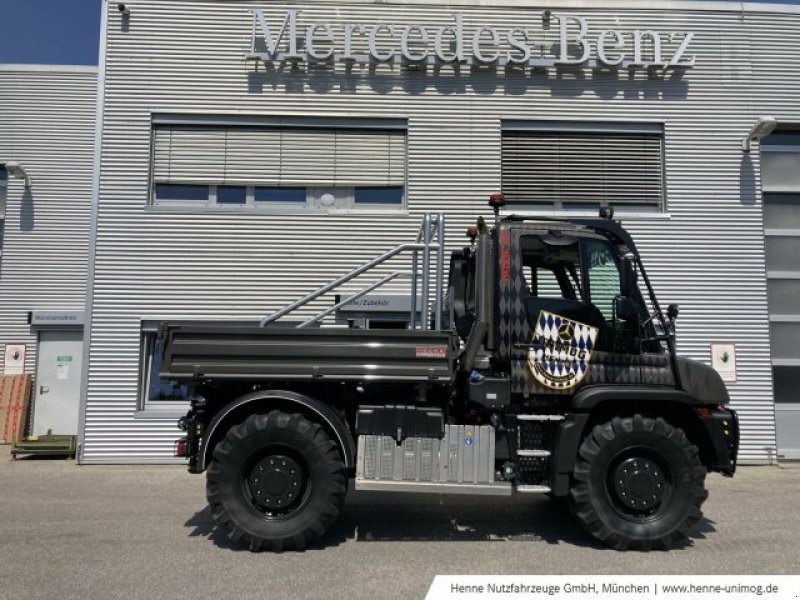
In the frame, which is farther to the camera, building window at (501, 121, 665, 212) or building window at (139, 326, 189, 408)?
building window at (501, 121, 665, 212)

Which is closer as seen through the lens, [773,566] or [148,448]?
[773,566]

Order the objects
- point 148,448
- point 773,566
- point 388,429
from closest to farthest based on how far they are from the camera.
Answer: point 773,566
point 388,429
point 148,448

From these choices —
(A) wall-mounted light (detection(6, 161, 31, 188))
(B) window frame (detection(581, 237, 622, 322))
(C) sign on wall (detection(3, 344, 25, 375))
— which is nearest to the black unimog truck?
(B) window frame (detection(581, 237, 622, 322))

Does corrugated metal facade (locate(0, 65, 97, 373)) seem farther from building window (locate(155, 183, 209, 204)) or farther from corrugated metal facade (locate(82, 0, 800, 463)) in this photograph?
building window (locate(155, 183, 209, 204))

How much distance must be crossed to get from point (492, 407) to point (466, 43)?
716cm

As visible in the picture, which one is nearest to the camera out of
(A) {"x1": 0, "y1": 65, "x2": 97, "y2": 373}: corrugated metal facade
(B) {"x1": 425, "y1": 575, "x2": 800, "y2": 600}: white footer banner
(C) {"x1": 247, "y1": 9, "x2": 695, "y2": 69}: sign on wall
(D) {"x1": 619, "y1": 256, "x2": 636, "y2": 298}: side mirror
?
(B) {"x1": 425, "y1": 575, "x2": 800, "y2": 600}: white footer banner

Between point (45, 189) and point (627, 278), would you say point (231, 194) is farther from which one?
point (627, 278)

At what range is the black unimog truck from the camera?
5.42 m

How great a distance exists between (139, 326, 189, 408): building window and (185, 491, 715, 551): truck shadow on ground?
3.53 metres

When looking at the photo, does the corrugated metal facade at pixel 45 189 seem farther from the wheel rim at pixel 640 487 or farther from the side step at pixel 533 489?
the wheel rim at pixel 640 487

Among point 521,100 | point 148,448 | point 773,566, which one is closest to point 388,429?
point 773,566

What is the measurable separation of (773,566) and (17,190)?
515 inches

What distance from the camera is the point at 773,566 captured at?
4.97m

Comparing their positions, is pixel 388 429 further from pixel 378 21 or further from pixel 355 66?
pixel 378 21
